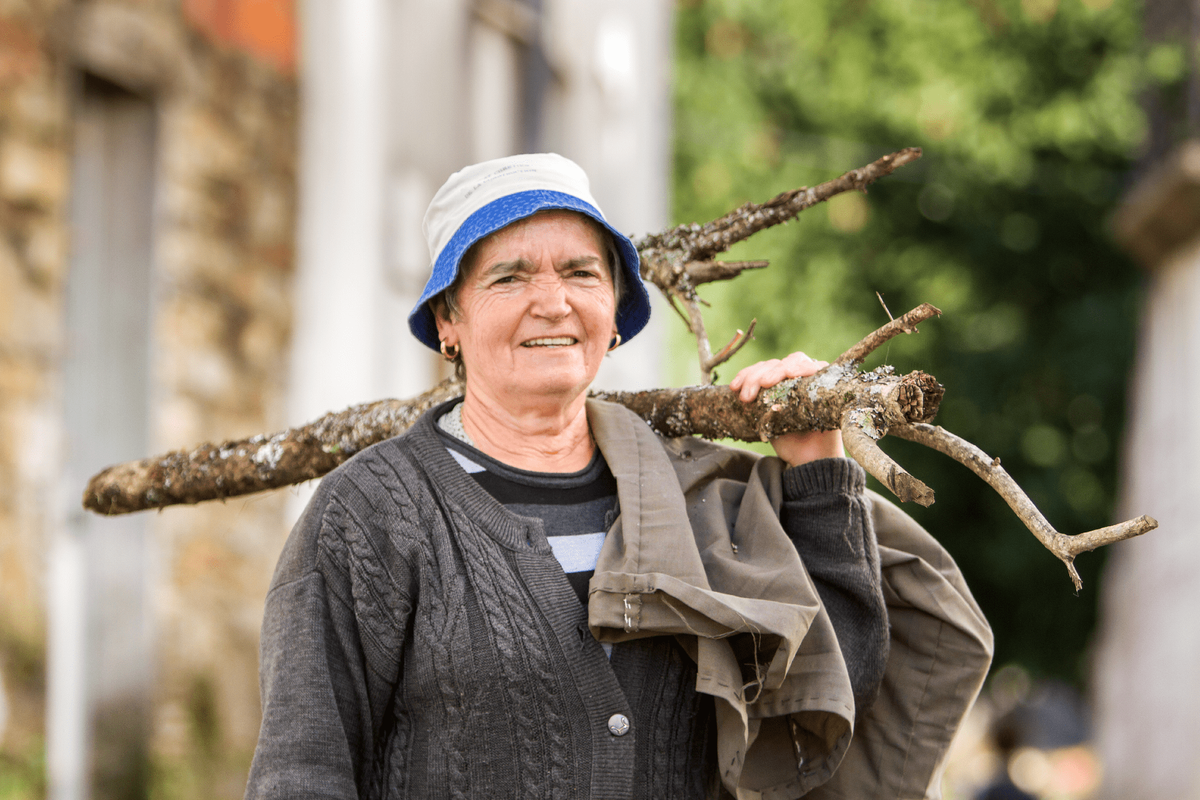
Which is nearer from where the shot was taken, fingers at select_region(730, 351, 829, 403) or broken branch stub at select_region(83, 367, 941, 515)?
broken branch stub at select_region(83, 367, 941, 515)

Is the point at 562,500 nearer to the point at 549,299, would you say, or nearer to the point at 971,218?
the point at 549,299

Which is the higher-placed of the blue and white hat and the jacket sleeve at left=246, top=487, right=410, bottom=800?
the blue and white hat

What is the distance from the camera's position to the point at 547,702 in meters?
1.79

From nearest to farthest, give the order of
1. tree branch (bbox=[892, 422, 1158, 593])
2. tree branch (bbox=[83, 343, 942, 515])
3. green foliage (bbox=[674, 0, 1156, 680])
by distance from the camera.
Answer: tree branch (bbox=[892, 422, 1158, 593]) → tree branch (bbox=[83, 343, 942, 515]) → green foliage (bbox=[674, 0, 1156, 680])

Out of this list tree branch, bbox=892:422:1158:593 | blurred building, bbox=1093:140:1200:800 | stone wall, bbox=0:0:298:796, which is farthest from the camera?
blurred building, bbox=1093:140:1200:800

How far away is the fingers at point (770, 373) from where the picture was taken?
2029mm

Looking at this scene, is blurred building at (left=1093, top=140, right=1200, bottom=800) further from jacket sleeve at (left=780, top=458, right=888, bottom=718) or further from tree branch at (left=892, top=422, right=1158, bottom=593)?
tree branch at (left=892, top=422, right=1158, bottom=593)

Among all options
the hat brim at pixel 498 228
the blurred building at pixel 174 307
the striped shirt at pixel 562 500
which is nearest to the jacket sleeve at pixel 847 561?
the striped shirt at pixel 562 500

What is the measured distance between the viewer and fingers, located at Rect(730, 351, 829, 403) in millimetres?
2029

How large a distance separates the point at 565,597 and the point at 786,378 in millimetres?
530

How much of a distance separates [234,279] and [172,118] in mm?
687

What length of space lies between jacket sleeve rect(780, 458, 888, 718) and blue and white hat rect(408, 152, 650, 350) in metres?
0.47

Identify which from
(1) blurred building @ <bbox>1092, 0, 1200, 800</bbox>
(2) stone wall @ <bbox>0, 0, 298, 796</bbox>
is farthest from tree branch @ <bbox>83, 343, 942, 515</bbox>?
(1) blurred building @ <bbox>1092, 0, 1200, 800</bbox>

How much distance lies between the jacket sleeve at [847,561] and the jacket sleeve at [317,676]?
0.69 metres
